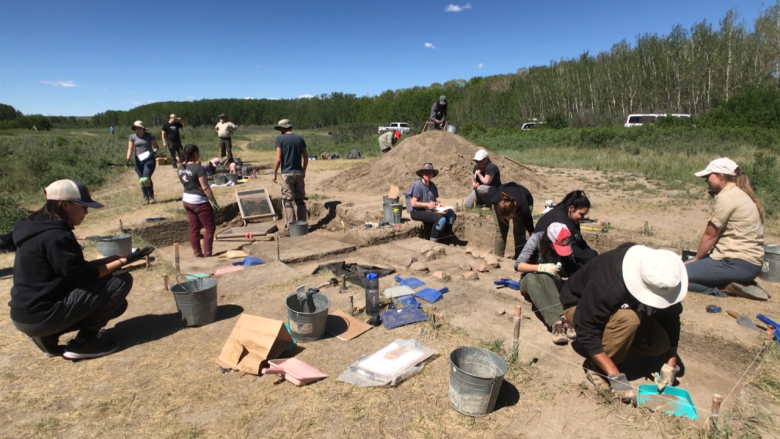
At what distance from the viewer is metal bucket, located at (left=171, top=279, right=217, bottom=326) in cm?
372

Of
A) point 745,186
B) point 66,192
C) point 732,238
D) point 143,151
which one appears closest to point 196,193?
point 66,192

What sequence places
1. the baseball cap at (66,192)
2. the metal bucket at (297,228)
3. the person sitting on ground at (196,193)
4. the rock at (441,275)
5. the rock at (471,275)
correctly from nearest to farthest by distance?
the baseball cap at (66,192) → the rock at (441,275) → the rock at (471,275) → the person sitting on ground at (196,193) → the metal bucket at (297,228)

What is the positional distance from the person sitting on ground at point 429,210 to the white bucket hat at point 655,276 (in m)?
4.48

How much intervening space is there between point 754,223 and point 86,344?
20.4ft

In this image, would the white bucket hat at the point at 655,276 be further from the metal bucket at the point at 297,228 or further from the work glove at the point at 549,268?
the metal bucket at the point at 297,228

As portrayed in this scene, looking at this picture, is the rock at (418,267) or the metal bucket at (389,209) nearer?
the rock at (418,267)

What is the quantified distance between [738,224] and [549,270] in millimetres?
2255

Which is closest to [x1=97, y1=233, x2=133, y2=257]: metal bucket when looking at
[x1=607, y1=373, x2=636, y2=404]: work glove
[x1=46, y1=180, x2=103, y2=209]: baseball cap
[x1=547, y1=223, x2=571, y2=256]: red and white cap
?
[x1=46, y1=180, x2=103, y2=209]: baseball cap

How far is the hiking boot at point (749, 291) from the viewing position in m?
4.45

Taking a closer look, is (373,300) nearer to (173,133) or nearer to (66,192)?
(66,192)

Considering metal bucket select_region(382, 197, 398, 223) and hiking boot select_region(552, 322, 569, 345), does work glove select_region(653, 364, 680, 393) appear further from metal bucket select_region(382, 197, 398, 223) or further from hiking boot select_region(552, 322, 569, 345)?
metal bucket select_region(382, 197, 398, 223)

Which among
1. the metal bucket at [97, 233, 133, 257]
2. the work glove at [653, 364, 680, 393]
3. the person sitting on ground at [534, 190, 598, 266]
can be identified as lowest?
the work glove at [653, 364, 680, 393]

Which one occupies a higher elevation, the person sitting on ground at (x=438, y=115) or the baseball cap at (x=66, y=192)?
the person sitting on ground at (x=438, y=115)

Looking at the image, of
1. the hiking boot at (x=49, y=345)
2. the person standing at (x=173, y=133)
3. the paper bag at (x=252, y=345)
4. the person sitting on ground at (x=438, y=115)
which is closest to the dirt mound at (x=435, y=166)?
the person sitting on ground at (x=438, y=115)
